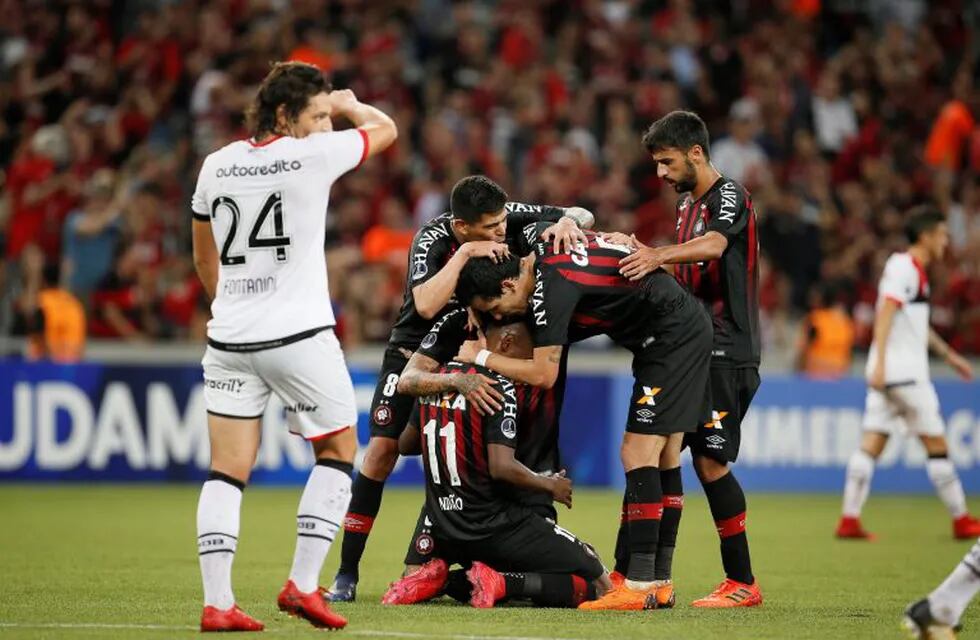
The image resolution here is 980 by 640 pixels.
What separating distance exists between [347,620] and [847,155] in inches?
612

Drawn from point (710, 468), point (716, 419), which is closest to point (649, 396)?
point (716, 419)

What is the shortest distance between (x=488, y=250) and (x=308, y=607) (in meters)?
2.14

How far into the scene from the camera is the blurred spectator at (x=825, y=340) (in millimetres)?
17375

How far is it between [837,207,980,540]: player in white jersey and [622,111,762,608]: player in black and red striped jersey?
13.8 ft

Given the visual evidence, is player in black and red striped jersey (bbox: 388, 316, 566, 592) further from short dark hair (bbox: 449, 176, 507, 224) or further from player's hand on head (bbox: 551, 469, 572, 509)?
short dark hair (bbox: 449, 176, 507, 224)

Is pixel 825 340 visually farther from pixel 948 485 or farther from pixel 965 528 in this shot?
pixel 965 528

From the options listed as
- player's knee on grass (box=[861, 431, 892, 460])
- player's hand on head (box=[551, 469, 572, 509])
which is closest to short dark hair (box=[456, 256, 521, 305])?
player's hand on head (box=[551, 469, 572, 509])

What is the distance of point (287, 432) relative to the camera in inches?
632

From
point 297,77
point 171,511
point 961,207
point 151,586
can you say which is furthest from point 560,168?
point 297,77

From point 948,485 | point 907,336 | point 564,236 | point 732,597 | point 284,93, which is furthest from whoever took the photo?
point 907,336

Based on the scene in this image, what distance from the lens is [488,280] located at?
8094 millimetres

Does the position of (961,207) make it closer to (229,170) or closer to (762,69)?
(762,69)

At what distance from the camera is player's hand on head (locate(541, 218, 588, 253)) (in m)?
8.22

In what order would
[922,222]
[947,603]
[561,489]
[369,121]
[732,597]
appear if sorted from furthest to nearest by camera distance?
[922,222] → [732,597] → [561,489] → [369,121] → [947,603]
